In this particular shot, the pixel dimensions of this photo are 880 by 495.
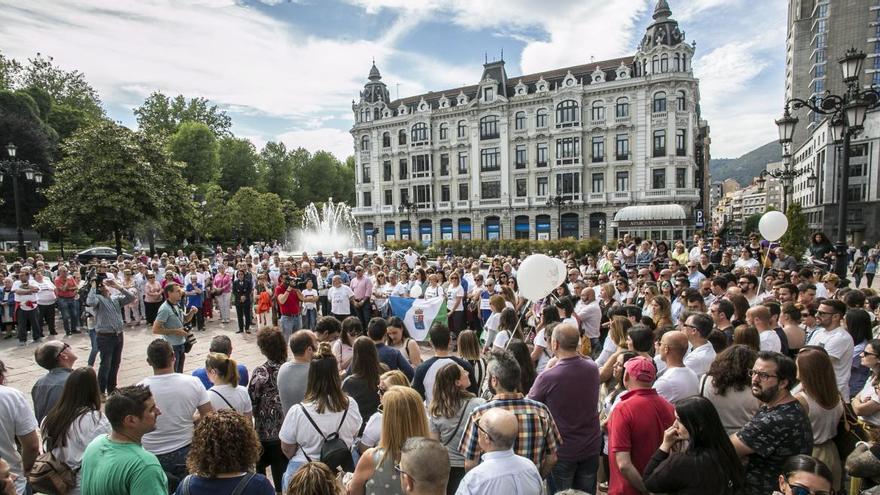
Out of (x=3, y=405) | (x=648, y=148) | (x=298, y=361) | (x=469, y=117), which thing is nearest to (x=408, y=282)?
(x=298, y=361)

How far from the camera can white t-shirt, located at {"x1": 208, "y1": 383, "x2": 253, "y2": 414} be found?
4203mm

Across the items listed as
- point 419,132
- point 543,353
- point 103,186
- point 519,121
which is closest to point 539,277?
point 543,353

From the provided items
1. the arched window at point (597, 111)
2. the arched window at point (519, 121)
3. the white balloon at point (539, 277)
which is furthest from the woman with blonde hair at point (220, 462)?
the arched window at point (519, 121)

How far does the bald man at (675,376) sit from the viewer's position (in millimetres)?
3760

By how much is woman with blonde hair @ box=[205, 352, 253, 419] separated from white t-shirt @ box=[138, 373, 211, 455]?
177mm

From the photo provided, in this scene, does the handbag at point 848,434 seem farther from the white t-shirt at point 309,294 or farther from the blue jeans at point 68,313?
the blue jeans at point 68,313

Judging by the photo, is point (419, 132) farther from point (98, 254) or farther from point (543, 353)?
point (543, 353)

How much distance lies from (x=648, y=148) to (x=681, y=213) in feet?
30.0

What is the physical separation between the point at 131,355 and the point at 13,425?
8.40 metres

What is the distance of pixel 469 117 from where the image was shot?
174 ft

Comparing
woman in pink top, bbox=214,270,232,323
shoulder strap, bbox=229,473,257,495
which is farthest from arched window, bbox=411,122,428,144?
shoulder strap, bbox=229,473,257,495

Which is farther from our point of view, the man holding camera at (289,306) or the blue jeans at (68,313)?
the blue jeans at (68,313)

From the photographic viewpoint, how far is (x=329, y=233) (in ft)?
170

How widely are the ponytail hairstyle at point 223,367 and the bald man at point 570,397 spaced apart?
2.86 meters
